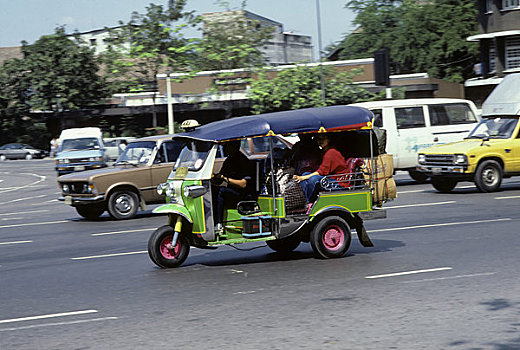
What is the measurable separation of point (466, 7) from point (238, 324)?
54.2 m

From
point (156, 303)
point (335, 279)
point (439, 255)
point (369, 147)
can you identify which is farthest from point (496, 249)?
point (156, 303)

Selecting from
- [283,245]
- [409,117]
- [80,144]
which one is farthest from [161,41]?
[283,245]

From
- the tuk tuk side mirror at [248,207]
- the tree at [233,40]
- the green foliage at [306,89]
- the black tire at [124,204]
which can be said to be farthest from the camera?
the tree at [233,40]

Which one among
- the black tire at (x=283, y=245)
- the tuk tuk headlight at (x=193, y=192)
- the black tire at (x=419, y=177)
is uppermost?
the tuk tuk headlight at (x=193, y=192)

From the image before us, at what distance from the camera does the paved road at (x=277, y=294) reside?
6.46 metres

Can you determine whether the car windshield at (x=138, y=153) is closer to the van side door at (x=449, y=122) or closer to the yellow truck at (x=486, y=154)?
the yellow truck at (x=486, y=154)

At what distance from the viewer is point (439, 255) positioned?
10.5 meters

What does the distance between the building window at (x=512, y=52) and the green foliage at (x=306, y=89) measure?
8.17 meters

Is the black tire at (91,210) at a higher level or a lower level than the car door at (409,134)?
lower

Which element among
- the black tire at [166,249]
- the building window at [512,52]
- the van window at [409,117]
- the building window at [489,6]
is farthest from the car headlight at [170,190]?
the building window at [489,6]

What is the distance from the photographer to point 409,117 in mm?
21578

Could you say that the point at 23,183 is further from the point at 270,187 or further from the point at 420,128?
the point at 270,187

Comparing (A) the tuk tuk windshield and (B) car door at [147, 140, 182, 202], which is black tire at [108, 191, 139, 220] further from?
(A) the tuk tuk windshield

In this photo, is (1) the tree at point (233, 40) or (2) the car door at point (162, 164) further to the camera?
(1) the tree at point (233, 40)
